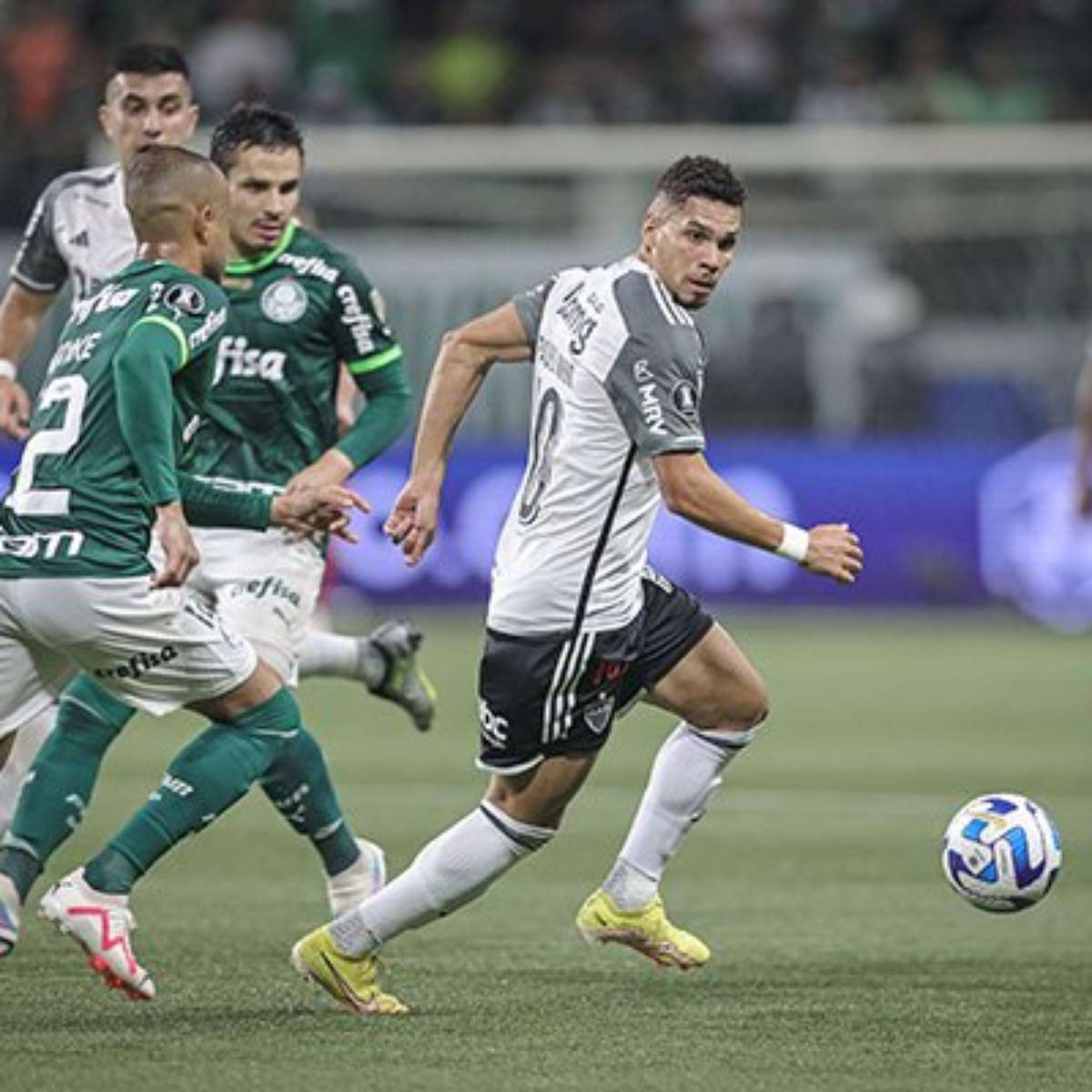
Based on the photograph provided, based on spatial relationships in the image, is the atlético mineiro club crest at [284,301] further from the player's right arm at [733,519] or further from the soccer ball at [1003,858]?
the soccer ball at [1003,858]

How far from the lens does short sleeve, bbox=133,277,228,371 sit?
6910mm

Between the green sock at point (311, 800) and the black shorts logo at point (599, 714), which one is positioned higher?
the black shorts logo at point (599, 714)

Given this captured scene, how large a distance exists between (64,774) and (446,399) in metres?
1.40

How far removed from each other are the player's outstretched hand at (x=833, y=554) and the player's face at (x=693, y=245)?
71cm

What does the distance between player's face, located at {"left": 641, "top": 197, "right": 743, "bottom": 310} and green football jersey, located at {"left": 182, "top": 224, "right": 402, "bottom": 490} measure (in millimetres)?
1375

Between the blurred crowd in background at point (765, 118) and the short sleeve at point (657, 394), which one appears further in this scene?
the blurred crowd in background at point (765, 118)

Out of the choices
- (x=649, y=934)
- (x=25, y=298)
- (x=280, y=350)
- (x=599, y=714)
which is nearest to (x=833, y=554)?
(x=599, y=714)

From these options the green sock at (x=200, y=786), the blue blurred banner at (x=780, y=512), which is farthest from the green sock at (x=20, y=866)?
the blue blurred banner at (x=780, y=512)

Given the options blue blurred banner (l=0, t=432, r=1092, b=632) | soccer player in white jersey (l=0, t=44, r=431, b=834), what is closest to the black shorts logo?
soccer player in white jersey (l=0, t=44, r=431, b=834)

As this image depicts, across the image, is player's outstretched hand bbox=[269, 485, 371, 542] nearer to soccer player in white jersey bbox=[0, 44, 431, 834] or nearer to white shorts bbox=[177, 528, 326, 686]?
white shorts bbox=[177, 528, 326, 686]

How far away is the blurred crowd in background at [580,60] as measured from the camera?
2259 centimetres

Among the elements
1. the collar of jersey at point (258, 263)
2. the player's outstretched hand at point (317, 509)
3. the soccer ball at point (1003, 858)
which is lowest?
the soccer ball at point (1003, 858)

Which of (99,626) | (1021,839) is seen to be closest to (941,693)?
(1021,839)

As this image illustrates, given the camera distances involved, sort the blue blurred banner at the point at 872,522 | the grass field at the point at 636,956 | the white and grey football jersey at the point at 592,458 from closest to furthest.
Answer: the grass field at the point at 636,956 → the white and grey football jersey at the point at 592,458 → the blue blurred banner at the point at 872,522
